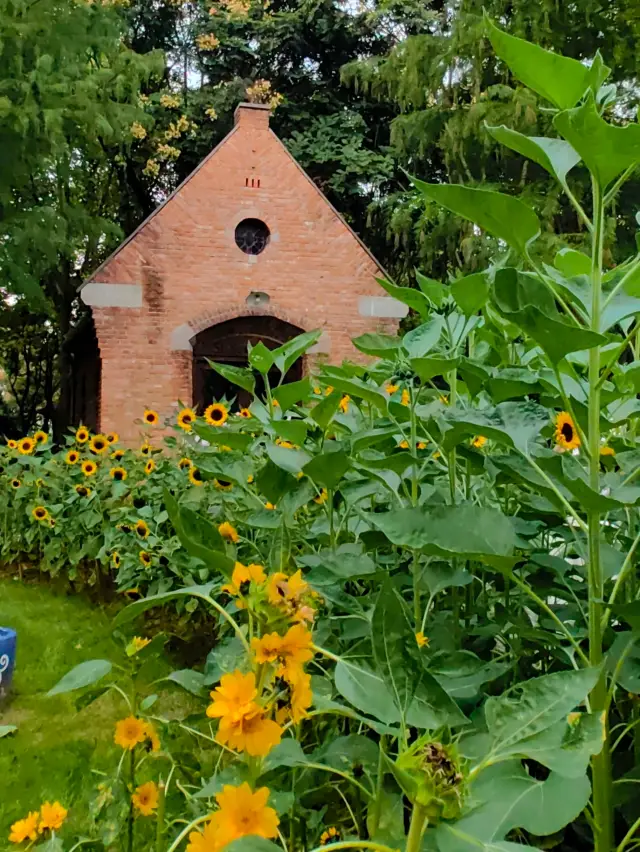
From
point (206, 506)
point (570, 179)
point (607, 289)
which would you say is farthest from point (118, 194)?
point (607, 289)

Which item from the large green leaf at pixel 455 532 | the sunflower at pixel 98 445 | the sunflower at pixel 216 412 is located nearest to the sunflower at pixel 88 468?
the sunflower at pixel 98 445

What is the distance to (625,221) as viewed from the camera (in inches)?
350

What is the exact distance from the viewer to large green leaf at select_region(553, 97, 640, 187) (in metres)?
0.54

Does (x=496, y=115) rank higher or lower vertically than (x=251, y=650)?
higher

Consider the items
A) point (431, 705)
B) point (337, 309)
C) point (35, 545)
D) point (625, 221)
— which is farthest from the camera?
point (625, 221)

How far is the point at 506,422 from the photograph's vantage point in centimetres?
72

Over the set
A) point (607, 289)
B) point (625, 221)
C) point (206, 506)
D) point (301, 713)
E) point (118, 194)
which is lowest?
point (206, 506)

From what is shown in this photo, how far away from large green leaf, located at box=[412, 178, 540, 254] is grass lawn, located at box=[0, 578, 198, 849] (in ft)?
2.29

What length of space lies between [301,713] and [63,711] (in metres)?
1.92

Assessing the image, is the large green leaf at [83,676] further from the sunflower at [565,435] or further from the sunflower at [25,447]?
the sunflower at [25,447]

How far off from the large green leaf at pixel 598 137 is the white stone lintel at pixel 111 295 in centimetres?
753

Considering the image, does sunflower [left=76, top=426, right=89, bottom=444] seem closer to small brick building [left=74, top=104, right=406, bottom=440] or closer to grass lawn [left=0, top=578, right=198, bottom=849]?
grass lawn [left=0, top=578, right=198, bottom=849]

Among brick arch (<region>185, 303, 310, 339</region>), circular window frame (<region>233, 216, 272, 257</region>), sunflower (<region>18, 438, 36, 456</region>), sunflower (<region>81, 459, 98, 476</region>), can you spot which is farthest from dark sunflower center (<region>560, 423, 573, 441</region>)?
circular window frame (<region>233, 216, 272, 257</region>)

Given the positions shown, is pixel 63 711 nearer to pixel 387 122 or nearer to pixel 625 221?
pixel 625 221
